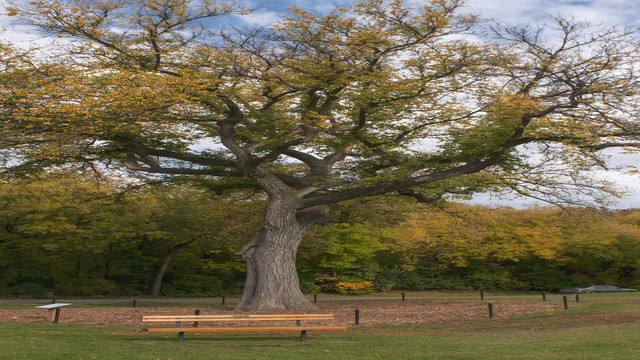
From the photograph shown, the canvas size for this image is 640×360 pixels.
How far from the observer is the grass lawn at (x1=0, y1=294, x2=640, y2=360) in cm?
920

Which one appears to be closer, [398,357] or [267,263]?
[398,357]

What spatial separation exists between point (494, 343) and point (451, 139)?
10.2 m

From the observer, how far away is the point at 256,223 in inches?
1089

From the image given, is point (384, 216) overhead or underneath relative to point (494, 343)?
overhead

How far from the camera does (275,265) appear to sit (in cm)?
1931

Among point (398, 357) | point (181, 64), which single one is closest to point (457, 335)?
point (398, 357)

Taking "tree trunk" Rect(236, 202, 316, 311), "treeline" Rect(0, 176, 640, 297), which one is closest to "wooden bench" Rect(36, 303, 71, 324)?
"tree trunk" Rect(236, 202, 316, 311)

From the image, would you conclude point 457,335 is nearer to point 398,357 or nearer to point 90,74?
point 398,357

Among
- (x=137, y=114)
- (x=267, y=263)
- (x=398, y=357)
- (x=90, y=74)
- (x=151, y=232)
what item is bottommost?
(x=398, y=357)

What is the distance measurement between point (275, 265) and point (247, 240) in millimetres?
9721

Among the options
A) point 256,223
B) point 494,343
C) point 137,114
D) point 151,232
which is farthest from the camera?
point 151,232

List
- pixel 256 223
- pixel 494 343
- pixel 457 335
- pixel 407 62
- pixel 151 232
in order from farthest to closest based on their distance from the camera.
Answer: pixel 151 232
pixel 256 223
pixel 407 62
pixel 457 335
pixel 494 343

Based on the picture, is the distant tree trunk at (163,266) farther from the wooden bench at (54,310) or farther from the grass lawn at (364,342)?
the grass lawn at (364,342)

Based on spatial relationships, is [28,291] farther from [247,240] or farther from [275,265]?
[275,265]
